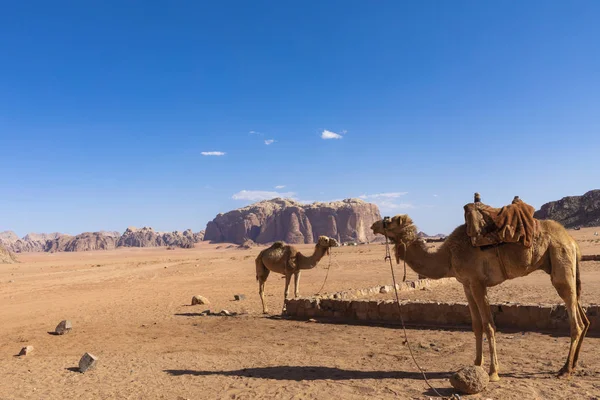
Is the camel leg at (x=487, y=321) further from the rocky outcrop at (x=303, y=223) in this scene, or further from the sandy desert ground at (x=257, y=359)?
the rocky outcrop at (x=303, y=223)

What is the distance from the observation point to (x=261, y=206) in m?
165

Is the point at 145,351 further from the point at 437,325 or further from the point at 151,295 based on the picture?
the point at 151,295

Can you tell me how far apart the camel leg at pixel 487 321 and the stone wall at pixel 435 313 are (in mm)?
3840

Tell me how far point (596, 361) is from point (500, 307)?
317cm

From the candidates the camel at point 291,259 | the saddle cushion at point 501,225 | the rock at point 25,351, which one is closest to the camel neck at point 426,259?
the saddle cushion at point 501,225

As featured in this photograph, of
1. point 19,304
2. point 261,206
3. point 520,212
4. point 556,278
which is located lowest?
point 19,304

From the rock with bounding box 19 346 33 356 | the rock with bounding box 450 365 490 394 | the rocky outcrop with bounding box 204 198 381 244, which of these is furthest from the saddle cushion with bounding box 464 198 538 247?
the rocky outcrop with bounding box 204 198 381 244

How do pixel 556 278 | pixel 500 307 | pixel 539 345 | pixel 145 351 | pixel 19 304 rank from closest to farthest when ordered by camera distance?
pixel 556 278 < pixel 539 345 < pixel 145 351 < pixel 500 307 < pixel 19 304

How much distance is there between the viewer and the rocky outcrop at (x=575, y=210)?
79312mm

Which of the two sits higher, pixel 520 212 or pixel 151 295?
pixel 520 212

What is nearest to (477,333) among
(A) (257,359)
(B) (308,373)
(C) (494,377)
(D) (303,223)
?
(C) (494,377)

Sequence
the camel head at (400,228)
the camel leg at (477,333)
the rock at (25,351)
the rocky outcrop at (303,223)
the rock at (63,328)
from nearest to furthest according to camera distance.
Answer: the camel leg at (477,333) → the camel head at (400,228) → the rock at (25,351) → the rock at (63,328) → the rocky outcrop at (303,223)

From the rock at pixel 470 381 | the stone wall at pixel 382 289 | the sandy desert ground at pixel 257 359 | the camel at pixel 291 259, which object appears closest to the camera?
the rock at pixel 470 381

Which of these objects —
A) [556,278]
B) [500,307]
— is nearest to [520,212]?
[556,278]
